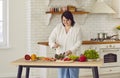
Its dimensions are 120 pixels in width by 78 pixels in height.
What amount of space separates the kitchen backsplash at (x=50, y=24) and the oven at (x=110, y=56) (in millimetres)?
632

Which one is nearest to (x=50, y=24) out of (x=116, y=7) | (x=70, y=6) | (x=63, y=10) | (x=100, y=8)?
(x=63, y=10)

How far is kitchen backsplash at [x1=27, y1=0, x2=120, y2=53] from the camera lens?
6.36 m

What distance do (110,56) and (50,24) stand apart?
160cm

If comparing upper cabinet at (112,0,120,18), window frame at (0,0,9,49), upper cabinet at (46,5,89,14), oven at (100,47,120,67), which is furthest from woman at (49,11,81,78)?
upper cabinet at (112,0,120,18)

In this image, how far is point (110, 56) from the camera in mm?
6473

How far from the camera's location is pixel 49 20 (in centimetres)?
643

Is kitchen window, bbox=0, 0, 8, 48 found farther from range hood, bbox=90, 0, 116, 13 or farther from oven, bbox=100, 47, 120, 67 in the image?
oven, bbox=100, 47, 120, 67

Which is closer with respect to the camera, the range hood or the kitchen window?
the kitchen window

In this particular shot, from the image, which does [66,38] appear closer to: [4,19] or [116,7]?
[4,19]

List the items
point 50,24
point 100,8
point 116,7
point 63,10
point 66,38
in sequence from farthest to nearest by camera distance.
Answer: point 116,7 < point 100,8 < point 50,24 < point 63,10 < point 66,38

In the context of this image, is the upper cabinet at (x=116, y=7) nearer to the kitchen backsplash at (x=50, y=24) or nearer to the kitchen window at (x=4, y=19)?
the kitchen backsplash at (x=50, y=24)

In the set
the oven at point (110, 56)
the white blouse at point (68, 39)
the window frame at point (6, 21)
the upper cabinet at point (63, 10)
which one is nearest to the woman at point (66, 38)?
the white blouse at point (68, 39)

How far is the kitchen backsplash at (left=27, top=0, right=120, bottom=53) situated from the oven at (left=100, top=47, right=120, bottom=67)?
2.07 feet

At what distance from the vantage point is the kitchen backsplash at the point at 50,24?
636 centimetres
